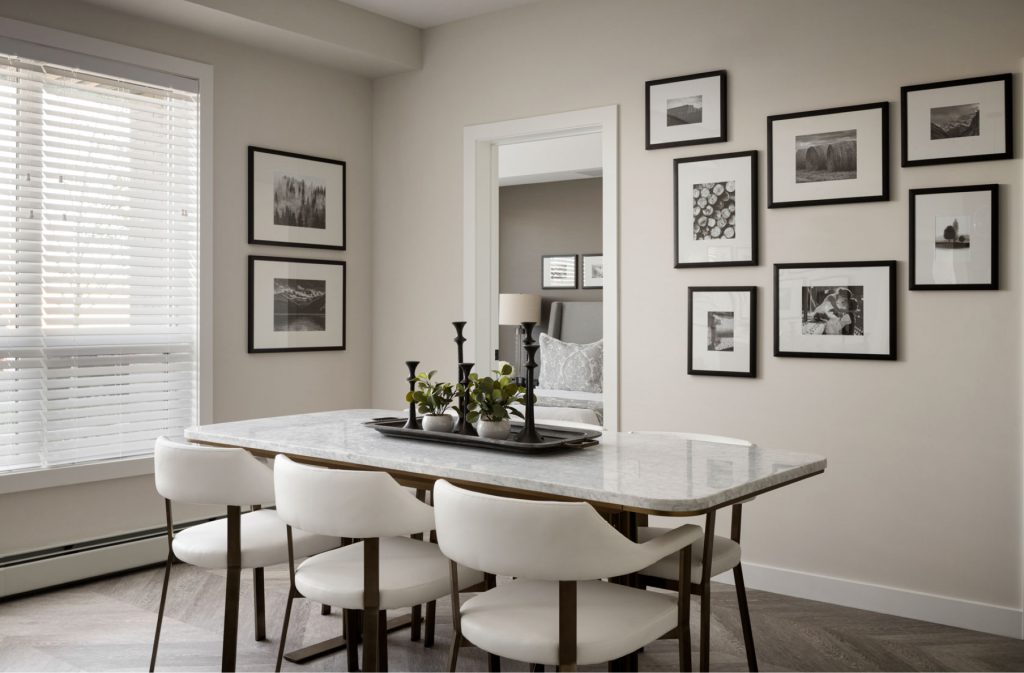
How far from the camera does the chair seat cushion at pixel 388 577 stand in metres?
2.41

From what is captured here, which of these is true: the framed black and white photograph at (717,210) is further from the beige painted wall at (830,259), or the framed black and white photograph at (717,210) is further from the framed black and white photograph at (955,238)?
the framed black and white photograph at (955,238)

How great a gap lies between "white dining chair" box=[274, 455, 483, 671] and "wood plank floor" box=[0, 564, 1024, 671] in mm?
698

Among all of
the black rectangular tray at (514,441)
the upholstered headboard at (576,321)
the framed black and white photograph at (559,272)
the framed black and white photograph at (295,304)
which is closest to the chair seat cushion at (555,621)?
the black rectangular tray at (514,441)

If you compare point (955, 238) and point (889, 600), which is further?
point (889, 600)

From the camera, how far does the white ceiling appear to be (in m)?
4.63

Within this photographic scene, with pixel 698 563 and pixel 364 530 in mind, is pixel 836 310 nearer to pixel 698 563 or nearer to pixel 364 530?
pixel 698 563

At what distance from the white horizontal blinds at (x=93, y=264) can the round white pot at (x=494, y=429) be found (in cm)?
224

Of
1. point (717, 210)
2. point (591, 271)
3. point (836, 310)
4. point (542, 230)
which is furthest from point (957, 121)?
point (542, 230)

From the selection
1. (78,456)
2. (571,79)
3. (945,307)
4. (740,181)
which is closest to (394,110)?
(571,79)

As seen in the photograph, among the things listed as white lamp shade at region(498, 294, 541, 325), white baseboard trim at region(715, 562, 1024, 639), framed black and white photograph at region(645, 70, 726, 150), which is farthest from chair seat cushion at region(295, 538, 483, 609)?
white lamp shade at region(498, 294, 541, 325)

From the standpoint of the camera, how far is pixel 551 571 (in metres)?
1.96

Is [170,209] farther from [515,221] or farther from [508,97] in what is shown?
[515,221]

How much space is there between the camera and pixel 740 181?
398cm

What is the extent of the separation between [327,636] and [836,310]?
245cm
